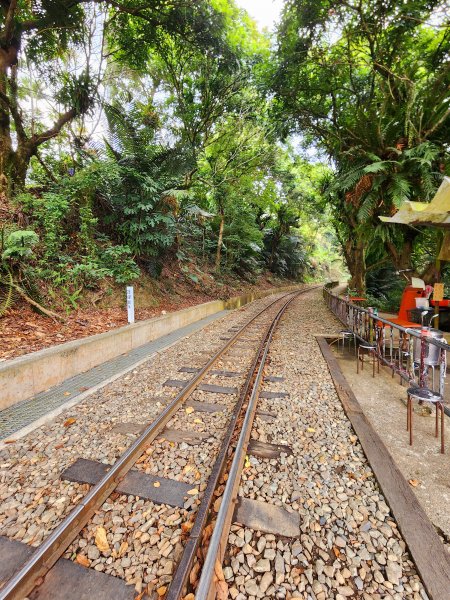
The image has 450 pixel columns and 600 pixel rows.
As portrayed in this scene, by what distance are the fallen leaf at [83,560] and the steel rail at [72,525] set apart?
11cm

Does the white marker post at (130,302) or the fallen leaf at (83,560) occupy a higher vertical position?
the white marker post at (130,302)

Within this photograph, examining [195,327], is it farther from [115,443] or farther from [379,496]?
[379,496]

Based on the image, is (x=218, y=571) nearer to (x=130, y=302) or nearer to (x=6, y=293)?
(x=130, y=302)

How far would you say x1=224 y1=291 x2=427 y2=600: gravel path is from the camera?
1.41m

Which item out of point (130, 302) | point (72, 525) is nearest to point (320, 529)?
point (72, 525)

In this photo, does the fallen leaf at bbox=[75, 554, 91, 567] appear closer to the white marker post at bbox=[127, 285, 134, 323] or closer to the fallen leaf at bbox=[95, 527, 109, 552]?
the fallen leaf at bbox=[95, 527, 109, 552]

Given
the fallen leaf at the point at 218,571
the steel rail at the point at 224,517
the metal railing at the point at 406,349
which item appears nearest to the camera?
the steel rail at the point at 224,517

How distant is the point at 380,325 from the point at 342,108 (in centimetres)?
735

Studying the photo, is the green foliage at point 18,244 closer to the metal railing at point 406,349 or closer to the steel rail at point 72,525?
the steel rail at point 72,525

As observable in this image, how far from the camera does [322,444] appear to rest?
257cm

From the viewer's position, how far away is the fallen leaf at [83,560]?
149cm

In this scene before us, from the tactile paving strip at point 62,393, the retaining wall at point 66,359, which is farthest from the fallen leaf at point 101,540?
the retaining wall at point 66,359

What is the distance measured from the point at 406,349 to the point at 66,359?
17.6 feet

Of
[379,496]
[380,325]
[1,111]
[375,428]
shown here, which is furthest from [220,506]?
[1,111]
